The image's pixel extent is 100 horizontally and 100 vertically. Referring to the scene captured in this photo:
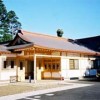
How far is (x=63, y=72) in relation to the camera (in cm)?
2806

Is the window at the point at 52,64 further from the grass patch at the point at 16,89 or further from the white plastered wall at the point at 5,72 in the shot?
the grass patch at the point at 16,89

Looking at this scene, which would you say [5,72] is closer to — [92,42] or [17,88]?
[17,88]

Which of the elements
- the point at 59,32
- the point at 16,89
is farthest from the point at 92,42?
the point at 16,89

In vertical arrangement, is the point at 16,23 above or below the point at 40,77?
above

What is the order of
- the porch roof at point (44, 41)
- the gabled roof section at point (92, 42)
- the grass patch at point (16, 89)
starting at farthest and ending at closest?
the gabled roof section at point (92, 42) < the porch roof at point (44, 41) < the grass patch at point (16, 89)

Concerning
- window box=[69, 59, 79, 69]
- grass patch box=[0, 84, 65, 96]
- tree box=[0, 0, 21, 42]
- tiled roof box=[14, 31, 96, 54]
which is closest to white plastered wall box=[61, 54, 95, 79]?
window box=[69, 59, 79, 69]

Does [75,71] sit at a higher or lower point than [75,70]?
lower

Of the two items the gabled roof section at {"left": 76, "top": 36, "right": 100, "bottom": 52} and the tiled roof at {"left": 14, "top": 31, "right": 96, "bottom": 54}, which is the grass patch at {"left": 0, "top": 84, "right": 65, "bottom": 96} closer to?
the tiled roof at {"left": 14, "top": 31, "right": 96, "bottom": 54}

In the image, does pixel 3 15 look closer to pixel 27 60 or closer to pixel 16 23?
pixel 16 23

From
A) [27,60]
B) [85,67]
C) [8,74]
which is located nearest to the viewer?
[8,74]

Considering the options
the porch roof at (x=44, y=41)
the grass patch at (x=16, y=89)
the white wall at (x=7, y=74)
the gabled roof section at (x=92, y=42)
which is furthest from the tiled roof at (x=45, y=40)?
the grass patch at (x=16, y=89)

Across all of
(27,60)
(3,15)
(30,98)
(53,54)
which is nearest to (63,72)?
(53,54)

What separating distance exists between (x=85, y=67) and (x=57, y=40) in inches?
211

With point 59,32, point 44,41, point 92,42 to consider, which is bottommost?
point 44,41
